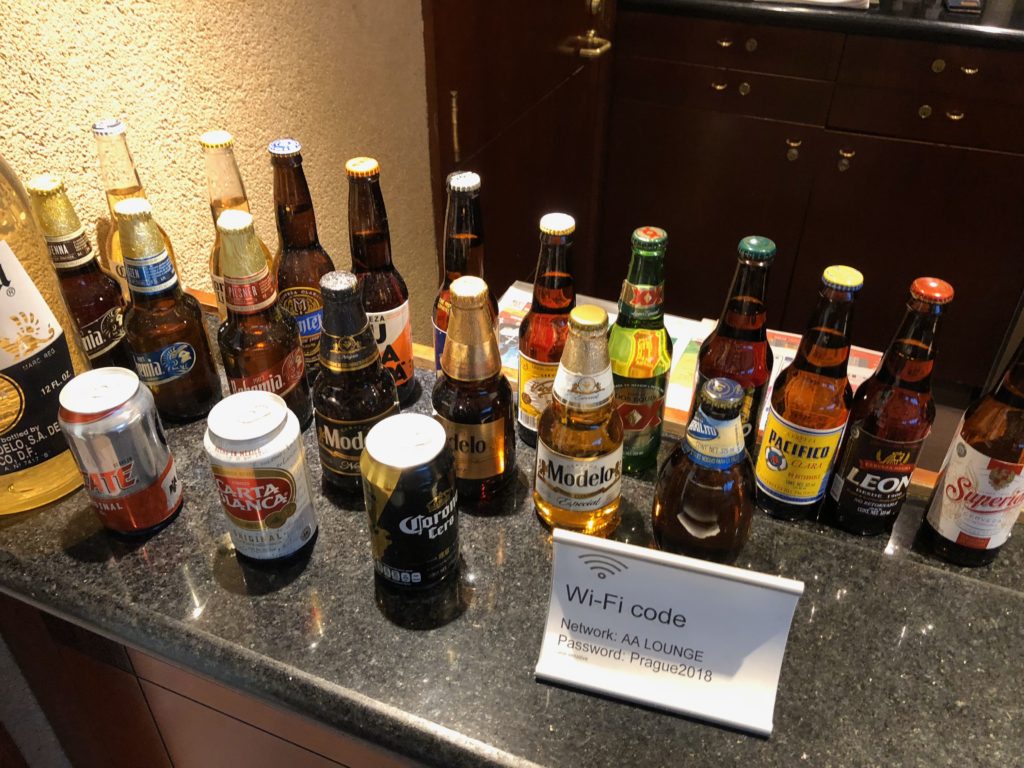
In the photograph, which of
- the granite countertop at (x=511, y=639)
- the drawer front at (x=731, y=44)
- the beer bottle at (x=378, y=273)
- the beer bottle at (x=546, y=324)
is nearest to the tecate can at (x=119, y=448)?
the granite countertop at (x=511, y=639)

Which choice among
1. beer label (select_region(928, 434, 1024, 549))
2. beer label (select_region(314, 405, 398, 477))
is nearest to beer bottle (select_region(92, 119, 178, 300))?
beer label (select_region(314, 405, 398, 477))

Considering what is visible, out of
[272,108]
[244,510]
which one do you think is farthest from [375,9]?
[244,510]

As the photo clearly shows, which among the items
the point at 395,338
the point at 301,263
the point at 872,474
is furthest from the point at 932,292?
the point at 301,263

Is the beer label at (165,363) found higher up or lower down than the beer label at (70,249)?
lower down

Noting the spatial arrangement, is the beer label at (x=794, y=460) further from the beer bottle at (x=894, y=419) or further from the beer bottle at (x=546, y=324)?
the beer bottle at (x=546, y=324)

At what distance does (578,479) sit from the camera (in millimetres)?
682

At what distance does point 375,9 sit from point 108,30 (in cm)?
55

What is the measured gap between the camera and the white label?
0.58 meters

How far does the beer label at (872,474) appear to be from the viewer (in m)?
0.67

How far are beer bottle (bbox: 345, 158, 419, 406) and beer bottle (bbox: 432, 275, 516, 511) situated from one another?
141 mm

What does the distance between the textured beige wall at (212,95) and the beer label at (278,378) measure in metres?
0.30

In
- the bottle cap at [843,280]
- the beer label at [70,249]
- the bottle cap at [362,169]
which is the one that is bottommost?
the beer label at [70,249]

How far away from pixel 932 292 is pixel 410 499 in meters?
0.45

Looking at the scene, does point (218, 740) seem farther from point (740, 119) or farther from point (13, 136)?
point (740, 119)
